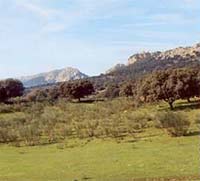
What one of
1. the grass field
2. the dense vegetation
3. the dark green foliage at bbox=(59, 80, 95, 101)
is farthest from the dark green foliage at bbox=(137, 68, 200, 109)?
the dark green foliage at bbox=(59, 80, 95, 101)

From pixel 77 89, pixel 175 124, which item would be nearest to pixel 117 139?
pixel 175 124

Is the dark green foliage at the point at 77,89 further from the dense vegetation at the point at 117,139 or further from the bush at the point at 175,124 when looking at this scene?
the bush at the point at 175,124

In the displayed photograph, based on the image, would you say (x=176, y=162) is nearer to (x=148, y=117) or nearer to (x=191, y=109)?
(x=148, y=117)

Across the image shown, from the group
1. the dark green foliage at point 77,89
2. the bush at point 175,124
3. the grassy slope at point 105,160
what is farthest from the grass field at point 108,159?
the dark green foliage at point 77,89

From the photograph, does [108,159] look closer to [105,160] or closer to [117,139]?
[105,160]

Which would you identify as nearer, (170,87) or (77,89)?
(170,87)

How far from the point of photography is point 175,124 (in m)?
41.1

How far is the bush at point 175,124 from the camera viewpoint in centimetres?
4095

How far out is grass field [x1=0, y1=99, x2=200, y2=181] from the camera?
81.2 ft

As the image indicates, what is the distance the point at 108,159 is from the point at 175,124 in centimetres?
1178

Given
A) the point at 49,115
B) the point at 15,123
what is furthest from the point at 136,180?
the point at 49,115

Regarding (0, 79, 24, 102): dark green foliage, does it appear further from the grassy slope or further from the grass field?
the grassy slope

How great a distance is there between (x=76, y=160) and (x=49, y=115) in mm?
28403

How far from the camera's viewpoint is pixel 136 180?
74.3 feet
